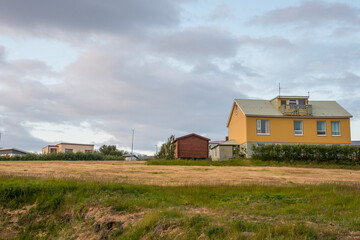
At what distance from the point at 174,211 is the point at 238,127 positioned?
37.5m

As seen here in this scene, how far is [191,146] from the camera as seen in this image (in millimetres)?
51031

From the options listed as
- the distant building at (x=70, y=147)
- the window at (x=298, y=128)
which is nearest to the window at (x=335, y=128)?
the window at (x=298, y=128)

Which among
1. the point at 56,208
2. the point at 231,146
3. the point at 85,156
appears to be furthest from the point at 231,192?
the point at 85,156

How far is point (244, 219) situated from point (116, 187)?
5758mm

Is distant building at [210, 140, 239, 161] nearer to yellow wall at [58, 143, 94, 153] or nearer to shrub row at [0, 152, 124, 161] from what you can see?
shrub row at [0, 152, 124, 161]

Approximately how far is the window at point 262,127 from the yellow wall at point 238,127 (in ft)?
5.87

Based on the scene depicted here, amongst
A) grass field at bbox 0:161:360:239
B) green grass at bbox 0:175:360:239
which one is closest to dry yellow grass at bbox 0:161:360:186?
grass field at bbox 0:161:360:239

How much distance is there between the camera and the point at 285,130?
43.8 m

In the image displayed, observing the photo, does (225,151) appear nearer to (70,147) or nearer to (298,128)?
(298,128)

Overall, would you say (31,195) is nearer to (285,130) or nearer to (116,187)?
(116,187)

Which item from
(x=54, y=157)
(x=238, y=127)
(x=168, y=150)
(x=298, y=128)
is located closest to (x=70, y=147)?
(x=54, y=157)

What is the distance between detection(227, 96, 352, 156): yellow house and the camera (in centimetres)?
Answer: 4325

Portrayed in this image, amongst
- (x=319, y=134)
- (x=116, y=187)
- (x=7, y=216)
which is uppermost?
(x=319, y=134)

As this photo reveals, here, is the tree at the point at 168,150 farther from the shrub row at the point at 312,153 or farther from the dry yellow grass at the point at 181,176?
the dry yellow grass at the point at 181,176
